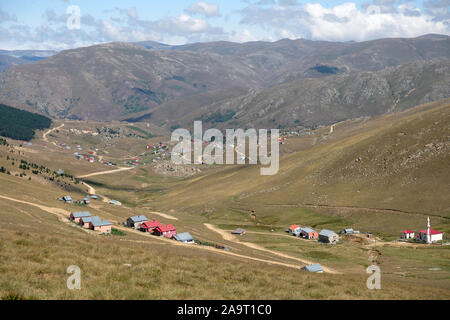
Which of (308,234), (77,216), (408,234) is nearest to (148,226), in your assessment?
(77,216)

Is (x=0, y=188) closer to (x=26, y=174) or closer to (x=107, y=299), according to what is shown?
(x=26, y=174)

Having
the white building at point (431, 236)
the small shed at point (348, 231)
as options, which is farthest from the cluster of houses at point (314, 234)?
the white building at point (431, 236)

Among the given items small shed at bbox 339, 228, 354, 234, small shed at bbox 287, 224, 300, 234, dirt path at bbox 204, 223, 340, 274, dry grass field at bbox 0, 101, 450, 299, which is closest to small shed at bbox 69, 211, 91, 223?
dry grass field at bbox 0, 101, 450, 299

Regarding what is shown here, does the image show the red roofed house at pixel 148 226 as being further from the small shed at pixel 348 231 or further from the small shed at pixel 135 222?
the small shed at pixel 348 231

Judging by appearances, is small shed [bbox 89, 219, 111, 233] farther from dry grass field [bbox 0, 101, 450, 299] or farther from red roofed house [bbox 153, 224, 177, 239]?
red roofed house [bbox 153, 224, 177, 239]

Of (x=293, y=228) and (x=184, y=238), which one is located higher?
(x=293, y=228)

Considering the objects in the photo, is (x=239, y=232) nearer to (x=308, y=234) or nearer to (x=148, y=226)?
(x=308, y=234)
